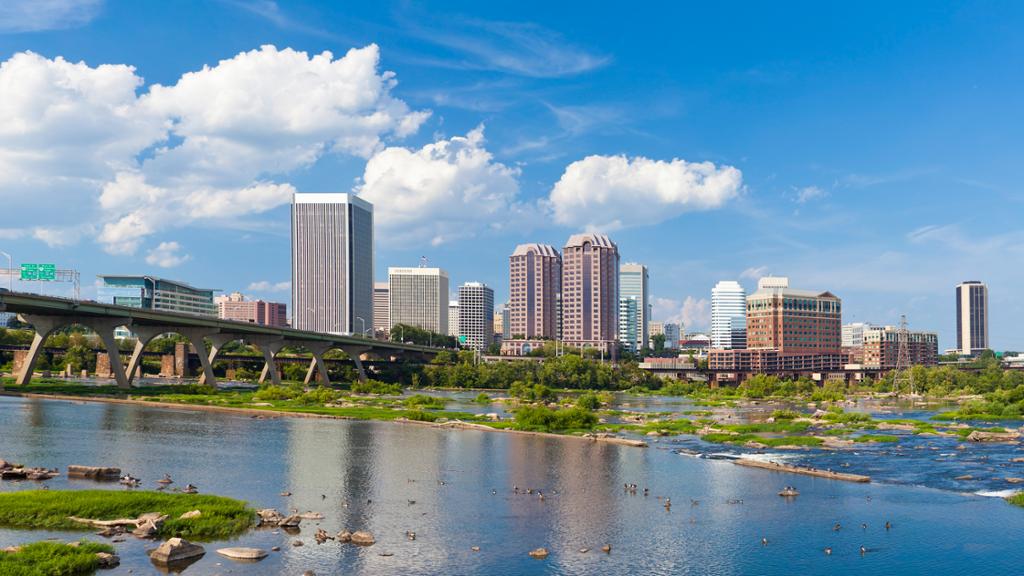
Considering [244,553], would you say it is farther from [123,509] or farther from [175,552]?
[123,509]

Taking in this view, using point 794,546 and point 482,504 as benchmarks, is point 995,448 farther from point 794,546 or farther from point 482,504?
point 482,504

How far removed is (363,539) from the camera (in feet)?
141

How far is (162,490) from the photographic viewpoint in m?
53.5

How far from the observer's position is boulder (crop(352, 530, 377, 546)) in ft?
140

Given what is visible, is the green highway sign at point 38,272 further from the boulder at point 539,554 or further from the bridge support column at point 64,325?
the boulder at point 539,554

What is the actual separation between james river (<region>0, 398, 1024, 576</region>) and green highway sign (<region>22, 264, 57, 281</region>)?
58.8 meters

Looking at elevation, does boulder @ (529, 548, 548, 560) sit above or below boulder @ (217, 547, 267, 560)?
below

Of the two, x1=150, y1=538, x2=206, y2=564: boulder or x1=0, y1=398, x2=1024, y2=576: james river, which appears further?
x1=0, y1=398, x2=1024, y2=576: james river

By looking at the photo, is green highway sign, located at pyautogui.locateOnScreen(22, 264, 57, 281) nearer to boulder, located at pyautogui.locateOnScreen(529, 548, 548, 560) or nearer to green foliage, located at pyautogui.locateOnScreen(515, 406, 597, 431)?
green foliage, located at pyautogui.locateOnScreen(515, 406, 597, 431)

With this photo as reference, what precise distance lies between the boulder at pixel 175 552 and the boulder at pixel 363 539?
707 cm

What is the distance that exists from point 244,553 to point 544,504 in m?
20.0

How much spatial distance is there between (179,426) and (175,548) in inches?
2290

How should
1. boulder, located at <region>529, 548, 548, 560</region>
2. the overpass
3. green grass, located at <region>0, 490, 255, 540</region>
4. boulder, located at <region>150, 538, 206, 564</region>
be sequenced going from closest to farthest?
boulder, located at <region>150, 538, 206, 564</region> → boulder, located at <region>529, 548, 548, 560</region> → green grass, located at <region>0, 490, 255, 540</region> → the overpass

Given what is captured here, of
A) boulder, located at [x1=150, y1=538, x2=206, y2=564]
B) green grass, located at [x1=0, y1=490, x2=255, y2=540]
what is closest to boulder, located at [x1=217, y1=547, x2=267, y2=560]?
boulder, located at [x1=150, y1=538, x2=206, y2=564]
